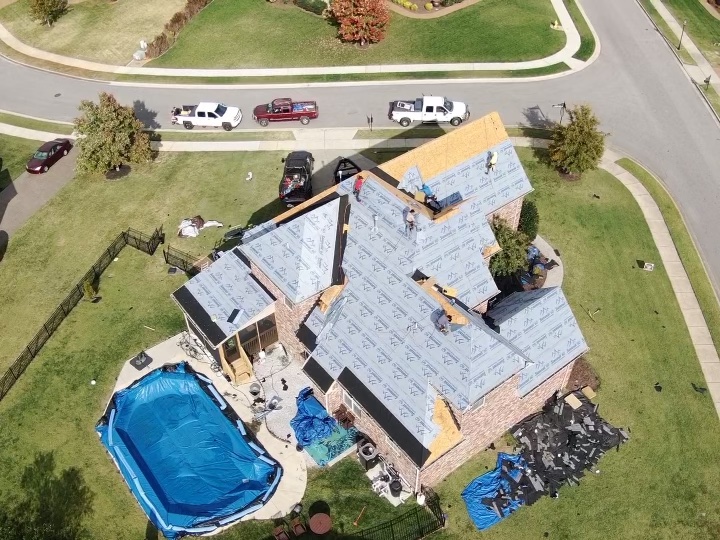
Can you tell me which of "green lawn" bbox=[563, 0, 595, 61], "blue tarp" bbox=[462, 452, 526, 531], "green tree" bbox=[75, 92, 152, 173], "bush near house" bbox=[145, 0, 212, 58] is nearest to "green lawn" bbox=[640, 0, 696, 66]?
"green lawn" bbox=[563, 0, 595, 61]

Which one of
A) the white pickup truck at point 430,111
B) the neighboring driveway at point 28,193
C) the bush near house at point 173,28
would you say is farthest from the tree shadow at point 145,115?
the white pickup truck at point 430,111

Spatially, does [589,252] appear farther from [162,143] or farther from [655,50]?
[162,143]

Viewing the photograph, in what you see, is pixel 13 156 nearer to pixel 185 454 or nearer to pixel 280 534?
pixel 185 454

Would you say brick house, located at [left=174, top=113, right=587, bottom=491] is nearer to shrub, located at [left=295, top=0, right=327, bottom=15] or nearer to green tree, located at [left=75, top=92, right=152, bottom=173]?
green tree, located at [left=75, top=92, right=152, bottom=173]

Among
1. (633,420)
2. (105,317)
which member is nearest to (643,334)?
(633,420)

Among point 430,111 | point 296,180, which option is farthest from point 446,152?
point 430,111

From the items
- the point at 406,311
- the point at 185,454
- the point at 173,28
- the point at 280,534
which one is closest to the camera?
the point at 280,534

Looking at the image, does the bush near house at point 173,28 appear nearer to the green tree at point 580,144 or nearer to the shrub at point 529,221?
the green tree at point 580,144
